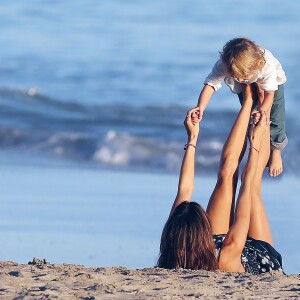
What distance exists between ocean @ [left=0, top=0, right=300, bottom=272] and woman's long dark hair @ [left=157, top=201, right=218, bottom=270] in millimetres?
5479

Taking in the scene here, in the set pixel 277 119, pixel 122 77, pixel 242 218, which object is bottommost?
pixel 242 218

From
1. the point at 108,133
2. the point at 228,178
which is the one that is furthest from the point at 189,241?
the point at 108,133

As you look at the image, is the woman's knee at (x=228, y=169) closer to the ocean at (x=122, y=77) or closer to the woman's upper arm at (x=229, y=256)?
the woman's upper arm at (x=229, y=256)

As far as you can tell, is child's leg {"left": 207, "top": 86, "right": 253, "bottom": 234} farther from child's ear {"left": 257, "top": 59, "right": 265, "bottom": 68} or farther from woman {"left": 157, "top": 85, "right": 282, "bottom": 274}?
child's ear {"left": 257, "top": 59, "right": 265, "bottom": 68}

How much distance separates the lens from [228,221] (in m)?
5.62

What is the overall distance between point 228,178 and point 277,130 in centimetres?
53

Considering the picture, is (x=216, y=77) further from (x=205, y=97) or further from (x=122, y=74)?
(x=122, y=74)

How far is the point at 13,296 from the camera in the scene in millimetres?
4230

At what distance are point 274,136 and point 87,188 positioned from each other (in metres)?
3.32

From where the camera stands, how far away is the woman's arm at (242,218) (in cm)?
514

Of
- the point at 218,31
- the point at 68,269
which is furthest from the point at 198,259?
the point at 218,31

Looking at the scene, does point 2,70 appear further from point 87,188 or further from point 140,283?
point 140,283

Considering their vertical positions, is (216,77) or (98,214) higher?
(216,77)

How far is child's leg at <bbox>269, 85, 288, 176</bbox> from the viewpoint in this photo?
5918 millimetres
